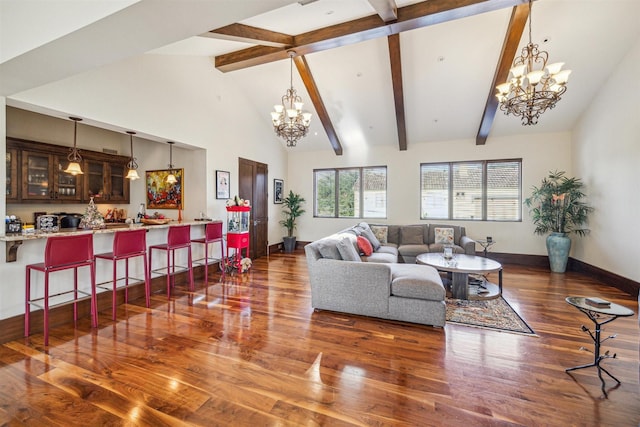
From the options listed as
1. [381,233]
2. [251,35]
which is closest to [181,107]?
[251,35]

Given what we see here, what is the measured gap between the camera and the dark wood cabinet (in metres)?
4.65

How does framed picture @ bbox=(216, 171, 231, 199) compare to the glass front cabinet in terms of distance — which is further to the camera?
framed picture @ bbox=(216, 171, 231, 199)

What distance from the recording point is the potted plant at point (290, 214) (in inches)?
326

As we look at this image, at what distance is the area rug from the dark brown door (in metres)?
4.71

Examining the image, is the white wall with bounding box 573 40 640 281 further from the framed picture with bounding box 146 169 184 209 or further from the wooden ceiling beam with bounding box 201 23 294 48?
the framed picture with bounding box 146 169 184 209

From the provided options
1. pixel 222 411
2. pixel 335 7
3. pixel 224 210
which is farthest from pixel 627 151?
pixel 224 210

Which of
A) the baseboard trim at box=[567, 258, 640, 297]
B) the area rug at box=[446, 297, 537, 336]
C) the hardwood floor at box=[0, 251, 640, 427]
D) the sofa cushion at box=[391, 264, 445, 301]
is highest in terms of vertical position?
the sofa cushion at box=[391, 264, 445, 301]

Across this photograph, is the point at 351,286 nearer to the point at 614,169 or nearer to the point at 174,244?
the point at 174,244

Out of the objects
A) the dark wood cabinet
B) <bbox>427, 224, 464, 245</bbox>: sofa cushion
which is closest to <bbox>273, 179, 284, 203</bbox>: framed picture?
the dark wood cabinet

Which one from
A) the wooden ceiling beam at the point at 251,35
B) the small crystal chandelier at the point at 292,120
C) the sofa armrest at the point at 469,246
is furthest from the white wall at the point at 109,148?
the sofa armrest at the point at 469,246

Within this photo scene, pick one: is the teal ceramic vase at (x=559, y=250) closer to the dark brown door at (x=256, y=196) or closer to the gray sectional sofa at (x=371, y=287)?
the gray sectional sofa at (x=371, y=287)

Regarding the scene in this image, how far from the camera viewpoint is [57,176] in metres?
5.17

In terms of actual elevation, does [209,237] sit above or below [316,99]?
below

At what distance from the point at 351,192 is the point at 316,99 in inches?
114
